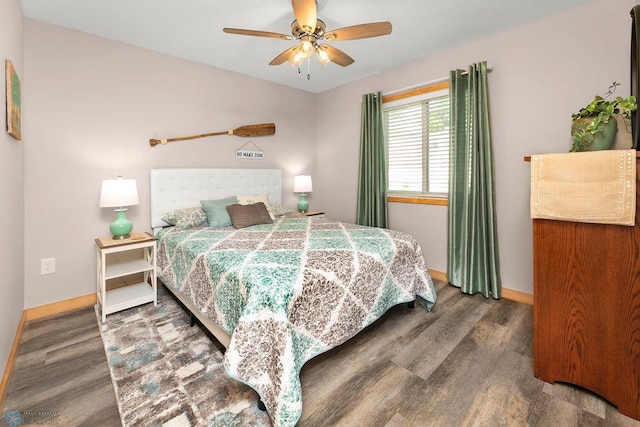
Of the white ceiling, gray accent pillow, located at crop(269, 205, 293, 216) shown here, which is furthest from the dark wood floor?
the white ceiling

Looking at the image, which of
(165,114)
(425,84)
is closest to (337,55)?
(425,84)

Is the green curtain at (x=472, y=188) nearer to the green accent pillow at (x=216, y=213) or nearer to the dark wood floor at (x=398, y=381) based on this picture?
the dark wood floor at (x=398, y=381)

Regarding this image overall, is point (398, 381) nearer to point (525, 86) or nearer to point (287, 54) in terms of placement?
point (287, 54)

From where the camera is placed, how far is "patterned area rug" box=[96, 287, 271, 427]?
1.43m

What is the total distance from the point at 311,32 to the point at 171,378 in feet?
7.73

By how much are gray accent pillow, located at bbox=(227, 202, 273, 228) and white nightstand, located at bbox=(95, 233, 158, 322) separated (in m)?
0.73

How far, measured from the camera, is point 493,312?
2.54 m

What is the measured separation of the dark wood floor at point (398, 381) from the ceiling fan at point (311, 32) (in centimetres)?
214

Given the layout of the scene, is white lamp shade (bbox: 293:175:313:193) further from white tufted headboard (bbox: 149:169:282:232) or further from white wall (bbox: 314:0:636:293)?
white wall (bbox: 314:0:636:293)

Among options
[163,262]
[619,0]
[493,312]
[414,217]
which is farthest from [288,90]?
[493,312]

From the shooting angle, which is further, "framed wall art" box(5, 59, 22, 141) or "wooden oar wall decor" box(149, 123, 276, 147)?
"wooden oar wall decor" box(149, 123, 276, 147)

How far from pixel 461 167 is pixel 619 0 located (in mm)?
1565

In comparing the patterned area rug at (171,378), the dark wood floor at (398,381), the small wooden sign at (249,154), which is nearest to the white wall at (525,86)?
the dark wood floor at (398,381)

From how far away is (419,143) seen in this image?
342 cm
